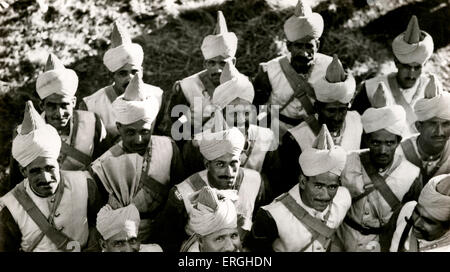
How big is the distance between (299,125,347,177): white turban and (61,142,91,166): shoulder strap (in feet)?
6.65

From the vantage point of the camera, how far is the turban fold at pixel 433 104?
706 centimetres

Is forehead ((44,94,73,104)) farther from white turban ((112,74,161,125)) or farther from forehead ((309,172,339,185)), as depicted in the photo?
forehead ((309,172,339,185))

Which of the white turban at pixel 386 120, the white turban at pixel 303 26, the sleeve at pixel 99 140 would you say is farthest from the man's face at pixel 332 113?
the sleeve at pixel 99 140

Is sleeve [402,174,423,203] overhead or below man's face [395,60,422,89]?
below

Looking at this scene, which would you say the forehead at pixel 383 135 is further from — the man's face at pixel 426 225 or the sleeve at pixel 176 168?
the sleeve at pixel 176 168

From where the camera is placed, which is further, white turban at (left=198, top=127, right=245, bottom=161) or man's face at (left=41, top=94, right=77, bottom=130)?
man's face at (left=41, top=94, right=77, bottom=130)

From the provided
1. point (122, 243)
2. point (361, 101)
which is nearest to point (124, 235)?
point (122, 243)

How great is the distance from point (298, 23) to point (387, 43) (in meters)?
2.34

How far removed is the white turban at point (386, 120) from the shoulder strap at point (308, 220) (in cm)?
85

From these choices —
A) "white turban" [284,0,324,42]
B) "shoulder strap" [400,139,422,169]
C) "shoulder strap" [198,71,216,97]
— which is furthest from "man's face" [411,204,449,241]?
"shoulder strap" [198,71,216,97]

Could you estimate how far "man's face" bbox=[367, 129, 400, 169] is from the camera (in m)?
6.86

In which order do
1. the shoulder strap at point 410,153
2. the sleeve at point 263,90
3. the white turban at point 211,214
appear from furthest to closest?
the sleeve at point 263,90 < the shoulder strap at point 410,153 < the white turban at point 211,214
